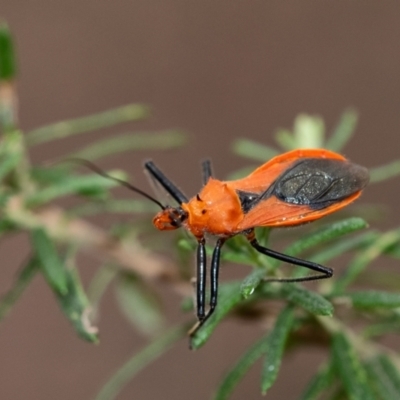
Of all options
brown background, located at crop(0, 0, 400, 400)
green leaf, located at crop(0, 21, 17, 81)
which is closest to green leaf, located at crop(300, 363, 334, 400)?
green leaf, located at crop(0, 21, 17, 81)

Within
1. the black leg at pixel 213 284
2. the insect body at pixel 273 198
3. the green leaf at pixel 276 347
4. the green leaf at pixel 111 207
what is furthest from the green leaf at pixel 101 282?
the green leaf at pixel 276 347

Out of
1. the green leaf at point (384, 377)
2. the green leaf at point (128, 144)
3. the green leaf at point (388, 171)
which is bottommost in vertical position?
the green leaf at point (384, 377)

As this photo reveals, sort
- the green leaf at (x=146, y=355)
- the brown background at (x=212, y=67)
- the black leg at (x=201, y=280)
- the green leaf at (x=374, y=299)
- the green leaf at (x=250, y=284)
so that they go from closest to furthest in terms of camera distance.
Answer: the green leaf at (x=250, y=284) → the green leaf at (x=374, y=299) → the black leg at (x=201, y=280) → the green leaf at (x=146, y=355) → the brown background at (x=212, y=67)

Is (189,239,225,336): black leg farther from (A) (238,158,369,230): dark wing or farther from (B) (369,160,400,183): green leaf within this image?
(B) (369,160,400,183): green leaf

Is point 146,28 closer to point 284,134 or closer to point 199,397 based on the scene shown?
point 199,397

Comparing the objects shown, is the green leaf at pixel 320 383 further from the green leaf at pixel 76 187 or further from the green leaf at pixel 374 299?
the green leaf at pixel 76 187
